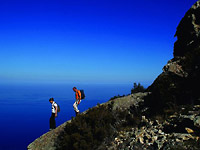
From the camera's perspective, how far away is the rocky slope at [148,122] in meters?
6.53

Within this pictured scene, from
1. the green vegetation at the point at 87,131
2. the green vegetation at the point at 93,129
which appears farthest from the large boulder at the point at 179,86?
the green vegetation at the point at 87,131

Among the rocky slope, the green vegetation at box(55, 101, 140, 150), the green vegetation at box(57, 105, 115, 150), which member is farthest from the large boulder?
the green vegetation at box(57, 105, 115, 150)

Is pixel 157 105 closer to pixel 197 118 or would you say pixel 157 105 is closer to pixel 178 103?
pixel 178 103

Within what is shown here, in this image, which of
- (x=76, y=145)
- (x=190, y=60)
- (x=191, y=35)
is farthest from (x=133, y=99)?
(x=191, y=35)

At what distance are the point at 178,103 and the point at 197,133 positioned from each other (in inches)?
193

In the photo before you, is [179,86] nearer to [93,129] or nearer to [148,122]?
[148,122]

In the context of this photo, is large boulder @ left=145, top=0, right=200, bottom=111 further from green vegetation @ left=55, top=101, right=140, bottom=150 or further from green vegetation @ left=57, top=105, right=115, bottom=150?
green vegetation @ left=57, top=105, right=115, bottom=150

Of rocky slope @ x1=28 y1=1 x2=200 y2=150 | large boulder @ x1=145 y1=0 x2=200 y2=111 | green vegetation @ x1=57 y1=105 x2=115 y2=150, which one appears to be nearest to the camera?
rocky slope @ x1=28 y1=1 x2=200 y2=150

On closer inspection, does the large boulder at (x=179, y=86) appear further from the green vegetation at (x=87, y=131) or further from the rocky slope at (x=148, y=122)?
the green vegetation at (x=87, y=131)

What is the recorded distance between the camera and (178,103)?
10.7 meters

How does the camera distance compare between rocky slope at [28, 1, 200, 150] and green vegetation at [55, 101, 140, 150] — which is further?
green vegetation at [55, 101, 140, 150]

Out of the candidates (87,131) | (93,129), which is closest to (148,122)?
(93,129)

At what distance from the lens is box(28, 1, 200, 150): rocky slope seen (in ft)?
21.4

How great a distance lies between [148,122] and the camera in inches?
347
